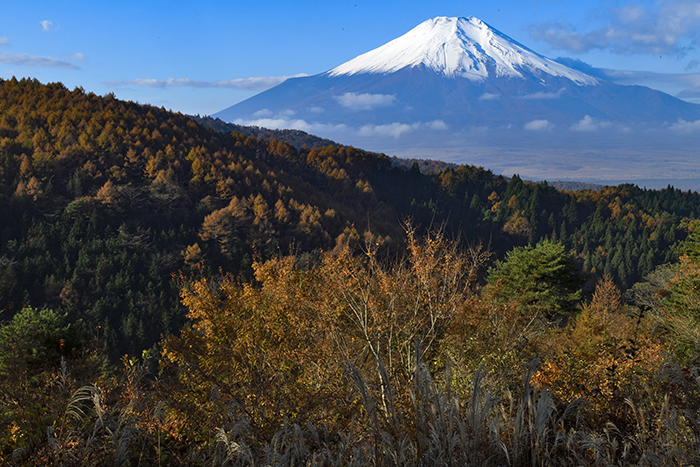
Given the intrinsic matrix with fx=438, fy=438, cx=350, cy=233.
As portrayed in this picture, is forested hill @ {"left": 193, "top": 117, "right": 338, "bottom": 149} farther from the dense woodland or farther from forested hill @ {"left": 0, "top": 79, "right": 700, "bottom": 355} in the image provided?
forested hill @ {"left": 0, "top": 79, "right": 700, "bottom": 355}

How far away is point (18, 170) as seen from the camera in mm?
45188

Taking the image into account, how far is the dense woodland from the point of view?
87.4 inches

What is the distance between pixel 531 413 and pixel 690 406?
151 centimetres

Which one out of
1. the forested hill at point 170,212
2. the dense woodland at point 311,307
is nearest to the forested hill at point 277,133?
the dense woodland at point 311,307

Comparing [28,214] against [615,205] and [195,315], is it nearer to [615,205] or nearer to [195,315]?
[195,315]

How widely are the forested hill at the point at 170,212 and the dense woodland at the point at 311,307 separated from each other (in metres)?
0.27

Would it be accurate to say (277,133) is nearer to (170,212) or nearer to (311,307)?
(170,212)

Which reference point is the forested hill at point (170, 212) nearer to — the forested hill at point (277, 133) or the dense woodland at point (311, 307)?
the dense woodland at point (311, 307)

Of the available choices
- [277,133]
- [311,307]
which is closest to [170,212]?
[311,307]

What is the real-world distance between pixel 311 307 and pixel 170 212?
44.5m

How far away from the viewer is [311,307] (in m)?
8.30

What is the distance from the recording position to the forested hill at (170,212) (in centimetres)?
3428

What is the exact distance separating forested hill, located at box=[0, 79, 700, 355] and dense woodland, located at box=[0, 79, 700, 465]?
27cm

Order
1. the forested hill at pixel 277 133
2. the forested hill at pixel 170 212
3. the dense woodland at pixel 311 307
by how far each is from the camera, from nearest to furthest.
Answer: the dense woodland at pixel 311 307, the forested hill at pixel 170 212, the forested hill at pixel 277 133
